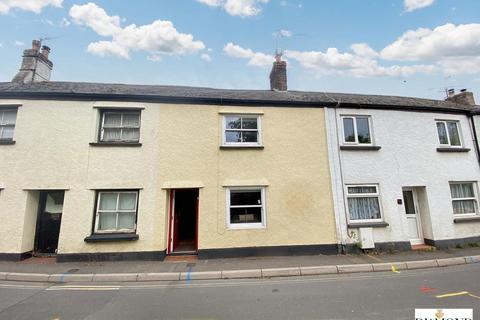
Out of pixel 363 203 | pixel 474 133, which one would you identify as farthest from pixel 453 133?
pixel 363 203

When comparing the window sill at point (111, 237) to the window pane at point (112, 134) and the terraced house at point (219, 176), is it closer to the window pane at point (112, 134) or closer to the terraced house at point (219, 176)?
the terraced house at point (219, 176)

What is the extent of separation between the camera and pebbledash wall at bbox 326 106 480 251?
8.36m

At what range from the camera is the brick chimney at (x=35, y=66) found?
1003 centimetres

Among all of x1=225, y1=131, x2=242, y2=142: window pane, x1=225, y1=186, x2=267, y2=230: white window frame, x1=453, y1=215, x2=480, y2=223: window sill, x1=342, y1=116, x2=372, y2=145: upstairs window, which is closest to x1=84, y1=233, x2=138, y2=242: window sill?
x1=225, y1=186, x2=267, y2=230: white window frame

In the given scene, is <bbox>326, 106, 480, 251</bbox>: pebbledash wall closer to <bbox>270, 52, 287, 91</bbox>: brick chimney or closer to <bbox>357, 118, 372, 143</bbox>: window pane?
<bbox>357, 118, 372, 143</bbox>: window pane

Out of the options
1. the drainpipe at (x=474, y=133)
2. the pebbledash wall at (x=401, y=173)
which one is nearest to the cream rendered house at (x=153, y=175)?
the pebbledash wall at (x=401, y=173)

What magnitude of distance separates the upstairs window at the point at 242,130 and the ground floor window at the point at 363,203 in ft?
13.2

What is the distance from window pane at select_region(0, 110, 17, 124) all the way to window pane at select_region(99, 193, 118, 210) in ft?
14.1

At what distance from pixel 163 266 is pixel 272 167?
4850mm

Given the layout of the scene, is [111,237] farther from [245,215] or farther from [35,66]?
[35,66]

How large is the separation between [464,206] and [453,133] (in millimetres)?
3196

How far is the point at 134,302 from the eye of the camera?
15.6ft

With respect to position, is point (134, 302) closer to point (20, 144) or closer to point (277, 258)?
point (277, 258)

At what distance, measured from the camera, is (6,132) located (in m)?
7.98
